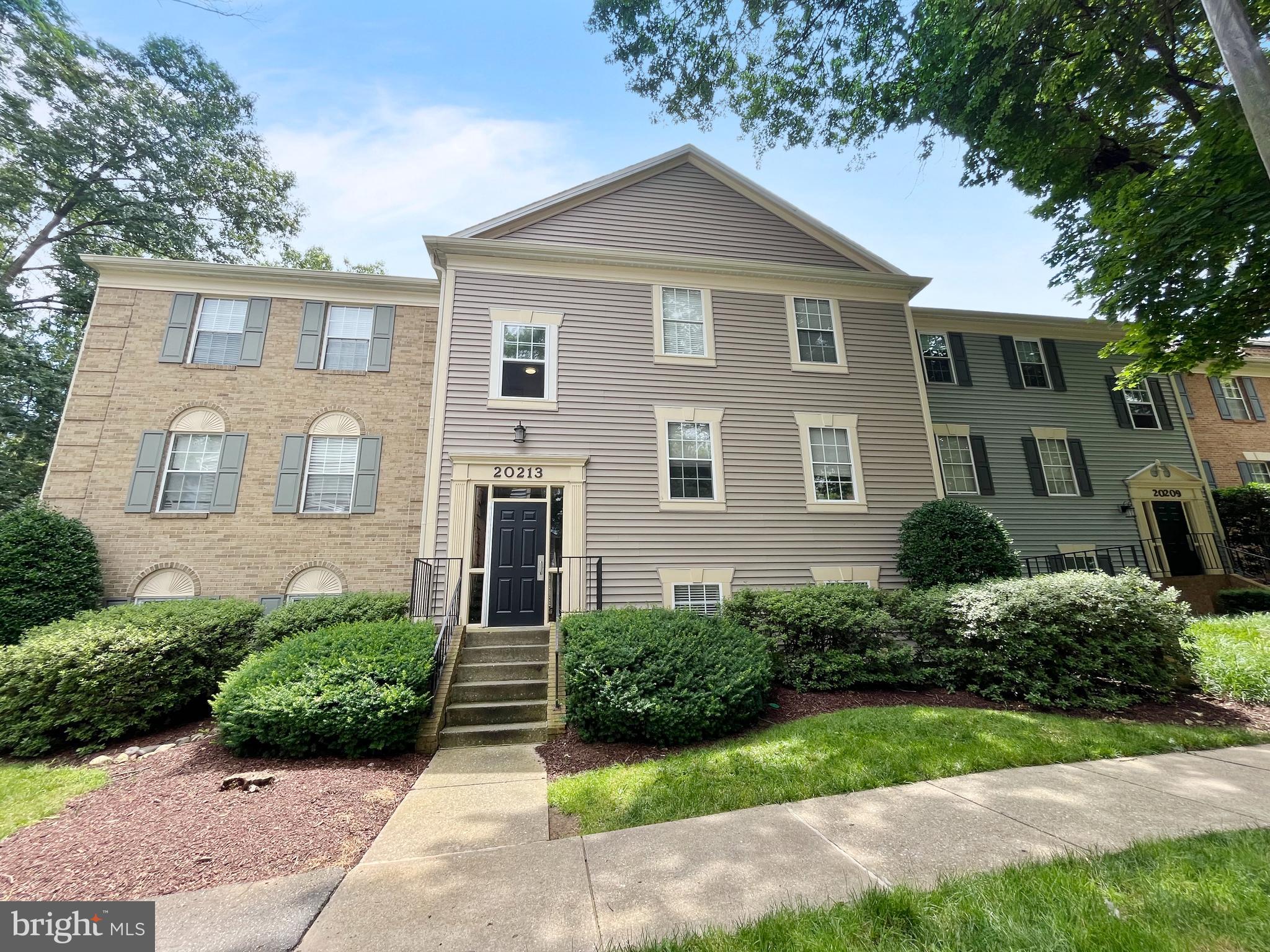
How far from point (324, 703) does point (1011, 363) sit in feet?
54.6

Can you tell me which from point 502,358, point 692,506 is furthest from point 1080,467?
point 502,358

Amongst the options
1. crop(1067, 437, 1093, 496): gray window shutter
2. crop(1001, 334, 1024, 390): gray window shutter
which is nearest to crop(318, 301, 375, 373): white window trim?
crop(1001, 334, 1024, 390): gray window shutter

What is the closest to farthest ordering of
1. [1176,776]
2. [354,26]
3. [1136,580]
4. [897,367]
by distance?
[1176,776] < [354,26] < [1136,580] < [897,367]

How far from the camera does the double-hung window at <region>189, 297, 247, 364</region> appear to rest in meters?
10.4

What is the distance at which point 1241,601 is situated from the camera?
11.0 metres

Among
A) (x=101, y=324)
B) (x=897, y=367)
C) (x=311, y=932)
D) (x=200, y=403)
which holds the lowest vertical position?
(x=311, y=932)

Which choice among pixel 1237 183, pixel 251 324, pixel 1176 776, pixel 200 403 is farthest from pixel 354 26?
pixel 1237 183

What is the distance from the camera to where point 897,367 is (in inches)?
429

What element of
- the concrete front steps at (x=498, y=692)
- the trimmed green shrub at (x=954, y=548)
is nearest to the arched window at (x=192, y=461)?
the concrete front steps at (x=498, y=692)

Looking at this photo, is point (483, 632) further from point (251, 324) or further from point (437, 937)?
point (251, 324)

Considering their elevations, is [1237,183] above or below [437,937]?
above

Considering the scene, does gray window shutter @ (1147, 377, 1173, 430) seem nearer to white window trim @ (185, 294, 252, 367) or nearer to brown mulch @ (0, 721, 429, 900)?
brown mulch @ (0, 721, 429, 900)

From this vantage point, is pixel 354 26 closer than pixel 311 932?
No

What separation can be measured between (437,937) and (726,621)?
16.3 feet
